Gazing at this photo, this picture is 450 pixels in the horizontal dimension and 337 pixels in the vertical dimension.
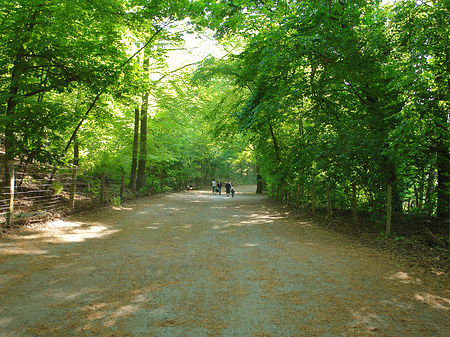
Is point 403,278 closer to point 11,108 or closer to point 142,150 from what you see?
point 11,108

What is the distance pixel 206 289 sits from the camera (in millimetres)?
4727

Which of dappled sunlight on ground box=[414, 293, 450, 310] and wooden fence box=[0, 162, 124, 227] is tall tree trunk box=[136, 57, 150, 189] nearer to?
wooden fence box=[0, 162, 124, 227]

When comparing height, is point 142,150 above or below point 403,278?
above

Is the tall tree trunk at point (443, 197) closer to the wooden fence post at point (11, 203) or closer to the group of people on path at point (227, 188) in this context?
the wooden fence post at point (11, 203)

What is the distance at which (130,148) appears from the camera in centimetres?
2114

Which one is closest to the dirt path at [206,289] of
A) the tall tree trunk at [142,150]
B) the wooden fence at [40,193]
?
the wooden fence at [40,193]

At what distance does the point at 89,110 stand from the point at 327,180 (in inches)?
356

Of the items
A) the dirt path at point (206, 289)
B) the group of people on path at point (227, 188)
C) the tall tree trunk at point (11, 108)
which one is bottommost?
the dirt path at point (206, 289)

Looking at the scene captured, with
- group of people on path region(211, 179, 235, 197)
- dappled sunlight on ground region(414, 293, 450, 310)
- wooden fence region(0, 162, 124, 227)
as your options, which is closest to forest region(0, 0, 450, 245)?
wooden fence region(0, 162, 124, 227)

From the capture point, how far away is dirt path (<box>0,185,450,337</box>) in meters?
3.57

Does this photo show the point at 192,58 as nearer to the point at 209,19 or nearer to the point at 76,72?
the point at 209,19

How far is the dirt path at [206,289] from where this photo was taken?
11.7 ft

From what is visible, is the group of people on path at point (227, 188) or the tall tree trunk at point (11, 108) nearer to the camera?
the tall tree trunk at point (11, 108)

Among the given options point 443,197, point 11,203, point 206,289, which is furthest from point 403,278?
point 11,203
